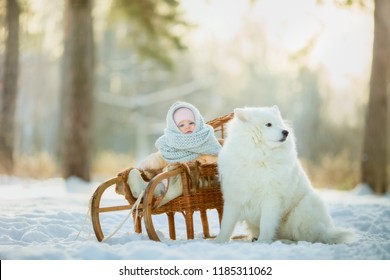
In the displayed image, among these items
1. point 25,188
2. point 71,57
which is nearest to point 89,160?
point 25,188

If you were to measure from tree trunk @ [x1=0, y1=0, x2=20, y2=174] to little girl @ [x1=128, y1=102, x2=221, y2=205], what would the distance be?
22.4 ft

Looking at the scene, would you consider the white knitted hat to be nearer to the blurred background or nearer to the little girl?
the little girl

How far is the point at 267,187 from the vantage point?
3.38 meters

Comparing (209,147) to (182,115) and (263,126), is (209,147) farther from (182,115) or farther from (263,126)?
(263,126)

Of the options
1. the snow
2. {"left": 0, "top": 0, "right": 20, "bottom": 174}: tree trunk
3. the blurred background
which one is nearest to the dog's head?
the snow

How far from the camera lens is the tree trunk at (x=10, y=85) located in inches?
387

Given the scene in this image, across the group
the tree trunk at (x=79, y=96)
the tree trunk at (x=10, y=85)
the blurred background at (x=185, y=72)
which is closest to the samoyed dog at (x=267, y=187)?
the blurred background at (x=185, y=72)

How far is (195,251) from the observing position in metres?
2.96

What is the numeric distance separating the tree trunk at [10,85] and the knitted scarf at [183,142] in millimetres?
6885

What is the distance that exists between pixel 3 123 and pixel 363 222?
24.9ft

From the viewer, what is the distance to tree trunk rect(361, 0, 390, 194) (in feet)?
25.4

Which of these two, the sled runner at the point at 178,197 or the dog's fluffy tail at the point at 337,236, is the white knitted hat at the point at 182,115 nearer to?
the sled runner at the point at 178,197

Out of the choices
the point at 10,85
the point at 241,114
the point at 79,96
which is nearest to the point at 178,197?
the point at 241,114

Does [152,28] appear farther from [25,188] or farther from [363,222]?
[363,222]
